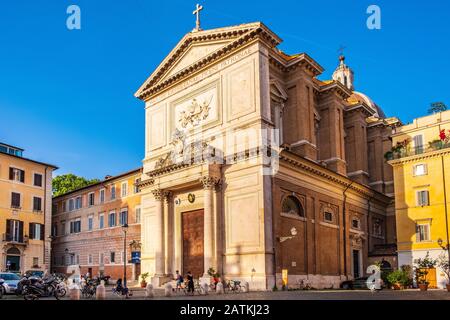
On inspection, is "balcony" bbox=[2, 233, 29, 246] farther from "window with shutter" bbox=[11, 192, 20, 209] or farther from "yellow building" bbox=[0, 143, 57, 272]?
"window with shutter" bbox=[11, 192, 20, 209]

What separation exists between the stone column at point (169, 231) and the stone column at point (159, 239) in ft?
0.91

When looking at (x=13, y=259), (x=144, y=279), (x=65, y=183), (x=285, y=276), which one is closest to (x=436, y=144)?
(x=285, y=276)

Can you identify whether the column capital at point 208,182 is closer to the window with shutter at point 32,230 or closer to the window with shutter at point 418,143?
the window with shutter at point 418,143

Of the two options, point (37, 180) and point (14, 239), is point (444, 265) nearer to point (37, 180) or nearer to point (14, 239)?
point (14, 239)

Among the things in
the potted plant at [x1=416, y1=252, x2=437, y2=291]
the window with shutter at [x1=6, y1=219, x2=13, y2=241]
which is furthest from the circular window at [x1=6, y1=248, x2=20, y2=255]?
the potted plant at [x1=416, y1=252, x2=437, y2=291]

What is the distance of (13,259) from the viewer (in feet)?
168

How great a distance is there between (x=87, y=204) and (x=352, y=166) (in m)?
28.8

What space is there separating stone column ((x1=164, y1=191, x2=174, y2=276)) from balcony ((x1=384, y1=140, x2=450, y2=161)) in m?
17.0

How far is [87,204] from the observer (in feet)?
185

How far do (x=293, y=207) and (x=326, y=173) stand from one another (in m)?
4.63
